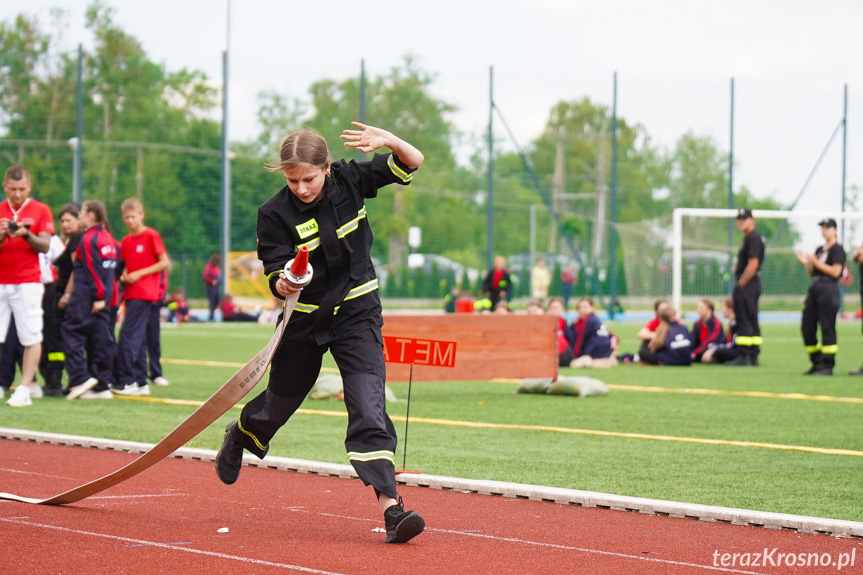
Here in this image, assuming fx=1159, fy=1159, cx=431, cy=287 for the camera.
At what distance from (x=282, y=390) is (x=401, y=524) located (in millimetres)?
974

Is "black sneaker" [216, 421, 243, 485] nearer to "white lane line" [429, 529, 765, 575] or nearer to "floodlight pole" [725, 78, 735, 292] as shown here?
"white lane line" [429, 529, 765, 575]

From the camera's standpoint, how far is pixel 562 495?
6.50 meters

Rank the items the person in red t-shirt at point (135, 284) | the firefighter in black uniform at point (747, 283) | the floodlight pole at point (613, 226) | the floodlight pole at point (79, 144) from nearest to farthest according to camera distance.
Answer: the person in red t-shirt at point (135, 284) < the firefighter in black uniform at point (747, 283) < the floodlight pole at point (79, 144) < the floodlight pole at point (613, 226)

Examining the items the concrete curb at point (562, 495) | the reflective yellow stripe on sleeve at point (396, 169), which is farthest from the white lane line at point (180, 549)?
the concrete curb at point (562, 495)

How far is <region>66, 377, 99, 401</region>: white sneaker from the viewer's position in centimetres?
1184

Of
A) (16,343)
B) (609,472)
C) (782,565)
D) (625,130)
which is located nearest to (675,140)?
(625,130)

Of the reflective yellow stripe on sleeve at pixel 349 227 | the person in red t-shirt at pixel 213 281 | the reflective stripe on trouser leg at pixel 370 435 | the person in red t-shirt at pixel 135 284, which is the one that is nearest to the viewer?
the reflective stripe on trouser leg at pixel 370 435

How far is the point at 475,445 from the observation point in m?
8.90

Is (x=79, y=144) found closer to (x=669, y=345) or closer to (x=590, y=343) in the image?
(x=590, y=343)

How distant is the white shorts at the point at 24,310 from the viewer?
1091cm

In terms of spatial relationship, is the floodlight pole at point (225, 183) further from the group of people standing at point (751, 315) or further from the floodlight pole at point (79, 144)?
the group of people standing at point (751, 315)

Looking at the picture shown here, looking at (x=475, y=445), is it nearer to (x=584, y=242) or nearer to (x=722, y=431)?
(x=722, y=431)

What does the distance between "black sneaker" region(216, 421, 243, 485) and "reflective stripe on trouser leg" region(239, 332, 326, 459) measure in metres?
0.08

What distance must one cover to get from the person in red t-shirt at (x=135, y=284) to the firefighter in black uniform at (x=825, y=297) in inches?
351
